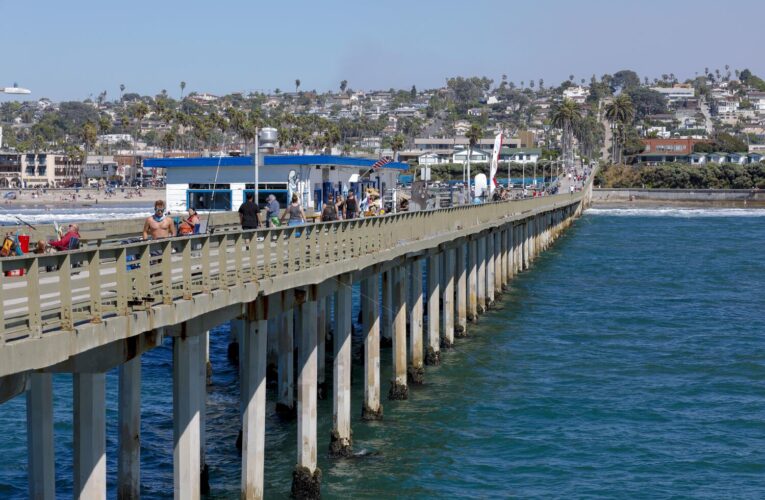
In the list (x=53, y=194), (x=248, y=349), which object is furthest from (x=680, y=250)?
(x=53, y=194)

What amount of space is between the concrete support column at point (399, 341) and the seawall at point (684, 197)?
142 m

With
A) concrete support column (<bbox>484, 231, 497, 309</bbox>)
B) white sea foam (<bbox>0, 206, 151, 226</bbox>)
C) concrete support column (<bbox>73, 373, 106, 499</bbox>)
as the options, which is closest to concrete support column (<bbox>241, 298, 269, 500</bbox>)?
concrete support column (<bbox>73, 373, 106, 499</bbox>)

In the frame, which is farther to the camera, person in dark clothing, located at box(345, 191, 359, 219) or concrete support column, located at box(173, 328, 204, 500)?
person in dark clothing, located at box(345, 191, 359, 219)

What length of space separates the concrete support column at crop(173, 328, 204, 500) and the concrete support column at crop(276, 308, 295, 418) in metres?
8.40

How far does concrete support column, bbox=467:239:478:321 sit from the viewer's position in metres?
38.8

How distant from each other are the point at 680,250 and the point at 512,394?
53.3 metres

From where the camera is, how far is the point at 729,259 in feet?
236

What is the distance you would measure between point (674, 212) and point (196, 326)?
449 feet

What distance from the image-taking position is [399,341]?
26469 millimetres

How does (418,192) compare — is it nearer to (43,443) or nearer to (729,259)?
(43,443)

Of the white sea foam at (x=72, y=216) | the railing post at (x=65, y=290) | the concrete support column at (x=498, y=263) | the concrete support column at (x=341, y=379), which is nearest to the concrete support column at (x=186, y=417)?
A: the railing post at (x=65, y=290)

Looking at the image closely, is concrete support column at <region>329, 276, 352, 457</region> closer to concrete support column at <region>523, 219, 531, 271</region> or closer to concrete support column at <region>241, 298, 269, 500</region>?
concrete support column at <region>241, 298, 269, 500</region>

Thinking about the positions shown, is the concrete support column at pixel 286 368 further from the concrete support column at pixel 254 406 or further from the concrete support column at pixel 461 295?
the concrete support column at pixel 461 295

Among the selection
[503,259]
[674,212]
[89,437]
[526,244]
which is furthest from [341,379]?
[674,212]
